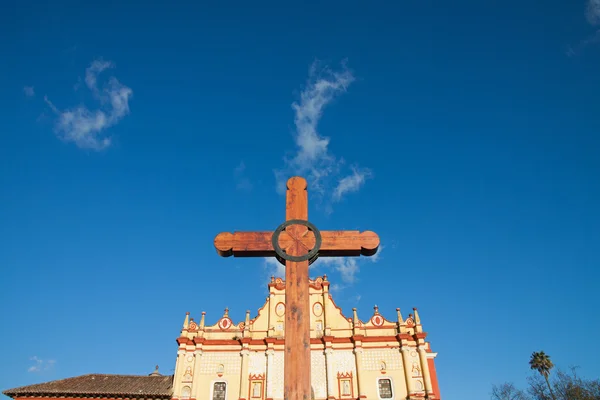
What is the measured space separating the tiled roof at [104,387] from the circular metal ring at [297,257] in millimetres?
24924

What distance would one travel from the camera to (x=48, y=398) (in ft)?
85.1

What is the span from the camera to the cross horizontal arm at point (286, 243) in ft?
16.9

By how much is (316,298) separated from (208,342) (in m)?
8.03

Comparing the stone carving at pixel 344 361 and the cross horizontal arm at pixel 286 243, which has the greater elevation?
the stone carving at pixel 344 361

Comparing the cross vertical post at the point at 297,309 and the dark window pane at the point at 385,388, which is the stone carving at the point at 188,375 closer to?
the dark window pane at the point at 385,388

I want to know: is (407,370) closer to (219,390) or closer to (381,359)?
(381,359)

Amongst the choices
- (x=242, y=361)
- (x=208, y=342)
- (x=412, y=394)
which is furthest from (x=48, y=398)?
(x=412, y=394)

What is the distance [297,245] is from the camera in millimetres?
5090

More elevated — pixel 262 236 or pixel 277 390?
pixel 277 390

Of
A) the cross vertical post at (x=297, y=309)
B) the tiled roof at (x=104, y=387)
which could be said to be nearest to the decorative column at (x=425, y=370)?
the tiled roof at (x=104, y=387)

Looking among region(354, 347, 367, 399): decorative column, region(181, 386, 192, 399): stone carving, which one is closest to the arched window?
region(181, 386, 192, 399): stone carving

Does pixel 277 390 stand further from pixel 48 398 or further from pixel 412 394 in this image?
pixel 48 398

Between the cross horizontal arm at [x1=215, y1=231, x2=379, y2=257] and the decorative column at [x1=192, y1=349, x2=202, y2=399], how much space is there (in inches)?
922

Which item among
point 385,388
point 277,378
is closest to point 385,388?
point 385,388
